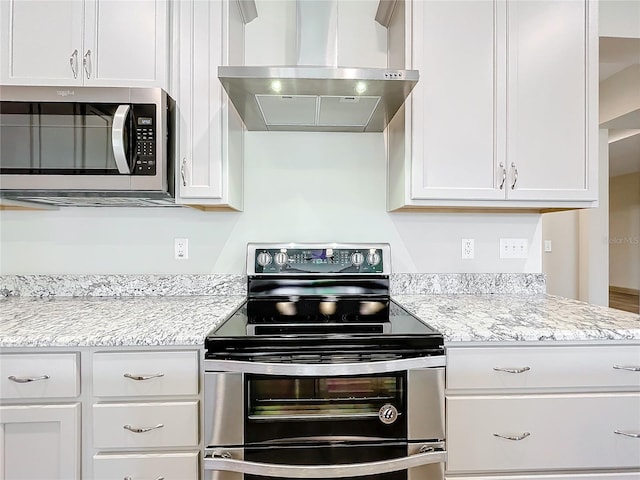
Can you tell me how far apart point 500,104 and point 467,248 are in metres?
0.75

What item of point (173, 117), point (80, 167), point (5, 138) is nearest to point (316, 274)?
point (173, 117)

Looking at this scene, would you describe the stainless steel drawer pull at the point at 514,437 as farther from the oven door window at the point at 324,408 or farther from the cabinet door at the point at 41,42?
the cabinet door at the point at 41,42

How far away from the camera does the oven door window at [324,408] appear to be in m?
1.14

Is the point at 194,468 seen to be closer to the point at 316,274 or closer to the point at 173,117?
the point at 316,274

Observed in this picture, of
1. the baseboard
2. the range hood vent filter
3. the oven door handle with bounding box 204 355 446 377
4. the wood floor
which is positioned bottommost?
the wood floor

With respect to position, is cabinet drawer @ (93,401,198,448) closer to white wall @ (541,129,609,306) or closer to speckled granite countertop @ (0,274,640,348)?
speckled granite countertop @ (0,274,640,348)

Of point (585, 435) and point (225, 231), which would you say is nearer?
point (585, 435)

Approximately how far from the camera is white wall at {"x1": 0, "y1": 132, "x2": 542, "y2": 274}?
6.13ft

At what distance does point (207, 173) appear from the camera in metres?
Answer: 1.55

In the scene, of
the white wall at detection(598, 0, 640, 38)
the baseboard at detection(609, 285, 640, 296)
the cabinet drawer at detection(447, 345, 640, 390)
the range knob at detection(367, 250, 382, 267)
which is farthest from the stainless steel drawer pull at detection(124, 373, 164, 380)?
the baseboard at detection(609, 285, 640, 296)

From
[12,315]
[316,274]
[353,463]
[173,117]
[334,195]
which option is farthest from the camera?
[334,195]

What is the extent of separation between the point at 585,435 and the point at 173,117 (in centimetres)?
199

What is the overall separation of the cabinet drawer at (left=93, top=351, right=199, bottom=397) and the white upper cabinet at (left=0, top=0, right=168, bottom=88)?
3.68 ft

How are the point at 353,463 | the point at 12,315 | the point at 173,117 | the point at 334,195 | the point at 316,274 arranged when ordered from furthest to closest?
the point at 334,195
the point at 316,274
the point at 173,117
the point at 12,315
the point at 353,463
